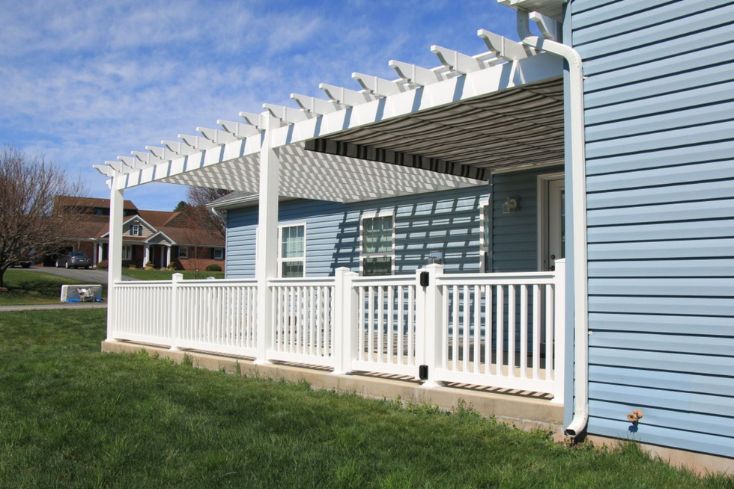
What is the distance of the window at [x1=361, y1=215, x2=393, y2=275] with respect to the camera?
10.7 meters

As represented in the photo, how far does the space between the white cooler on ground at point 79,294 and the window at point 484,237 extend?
18.5 meters

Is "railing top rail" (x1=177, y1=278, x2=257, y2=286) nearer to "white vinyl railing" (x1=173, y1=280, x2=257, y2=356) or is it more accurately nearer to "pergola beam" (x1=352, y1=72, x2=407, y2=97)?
"white vinyl railing" (x1=173, y1=280, x2=257, y2=356)

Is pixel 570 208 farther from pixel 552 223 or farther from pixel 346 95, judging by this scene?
pixel 552 223

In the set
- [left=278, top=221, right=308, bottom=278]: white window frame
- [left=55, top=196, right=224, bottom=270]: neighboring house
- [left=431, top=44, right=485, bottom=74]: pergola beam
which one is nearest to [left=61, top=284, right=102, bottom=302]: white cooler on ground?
[left=278, top=221, right=308, bottom=278]: white window frame

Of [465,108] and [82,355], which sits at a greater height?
[465,108]

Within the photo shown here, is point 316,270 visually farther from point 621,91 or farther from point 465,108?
point 621,91

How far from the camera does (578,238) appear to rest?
4.32 meters

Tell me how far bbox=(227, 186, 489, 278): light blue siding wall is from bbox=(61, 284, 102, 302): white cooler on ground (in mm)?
A: 13680

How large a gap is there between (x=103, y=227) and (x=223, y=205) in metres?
41.0

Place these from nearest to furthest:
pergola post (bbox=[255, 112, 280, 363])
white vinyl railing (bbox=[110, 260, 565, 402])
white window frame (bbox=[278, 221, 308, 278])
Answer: white vinyl railing (bbox=[110, 260, 565, 402]), pergola post (bbox=[255, 112, 280, 363]), white window frame (bbox=[278, 221, 308, 278])

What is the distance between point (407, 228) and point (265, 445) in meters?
6.39

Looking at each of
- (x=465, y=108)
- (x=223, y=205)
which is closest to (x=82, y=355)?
(x=223, y=205)

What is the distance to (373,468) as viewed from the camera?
3723 mm

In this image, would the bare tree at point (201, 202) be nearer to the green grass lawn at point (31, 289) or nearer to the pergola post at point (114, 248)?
the green grass lawn at point (31, 289)
